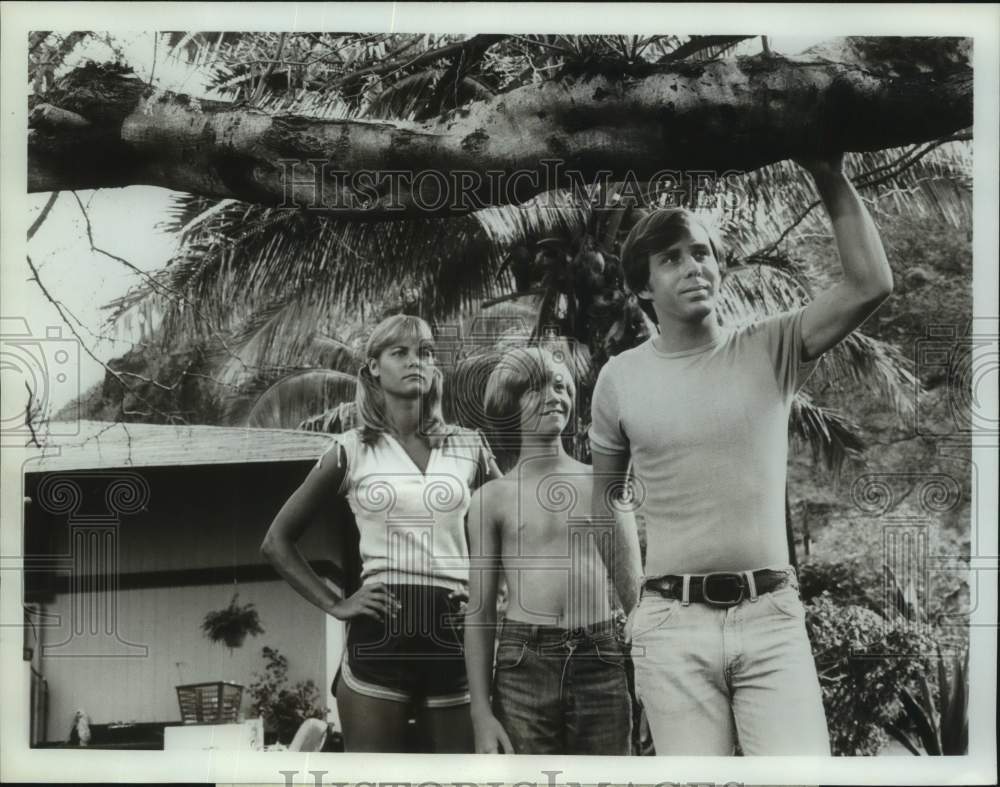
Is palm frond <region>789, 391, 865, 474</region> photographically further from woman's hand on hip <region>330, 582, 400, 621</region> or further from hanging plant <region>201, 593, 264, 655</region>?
hanging plant <region>201, 593, 264, 655</region>

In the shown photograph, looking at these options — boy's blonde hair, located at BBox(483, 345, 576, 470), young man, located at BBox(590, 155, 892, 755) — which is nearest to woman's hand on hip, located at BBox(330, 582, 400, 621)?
boy's blonde hair, located at BBox(483, 345, 576, 470)

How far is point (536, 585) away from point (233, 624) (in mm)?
1091

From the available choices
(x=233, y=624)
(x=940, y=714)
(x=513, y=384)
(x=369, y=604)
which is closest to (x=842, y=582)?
(x=940, y=714)

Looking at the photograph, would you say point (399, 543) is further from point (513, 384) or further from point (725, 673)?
point (725, 673)

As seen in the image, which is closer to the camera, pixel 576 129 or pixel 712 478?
pixel 712 478

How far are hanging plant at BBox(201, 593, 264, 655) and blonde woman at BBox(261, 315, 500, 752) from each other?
0.19m

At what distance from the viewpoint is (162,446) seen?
4.05m

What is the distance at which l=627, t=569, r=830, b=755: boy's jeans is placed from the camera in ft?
12.9

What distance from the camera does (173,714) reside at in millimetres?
4070

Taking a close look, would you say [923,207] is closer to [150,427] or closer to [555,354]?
[555,354]

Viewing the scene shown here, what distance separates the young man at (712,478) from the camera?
3.95 metres

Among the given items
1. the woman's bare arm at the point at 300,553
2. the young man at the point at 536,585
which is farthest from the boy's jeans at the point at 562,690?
the woman's bare arm at the point at 300,553

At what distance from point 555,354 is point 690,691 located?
128cm

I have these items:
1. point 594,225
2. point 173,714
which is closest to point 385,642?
point 173,714
